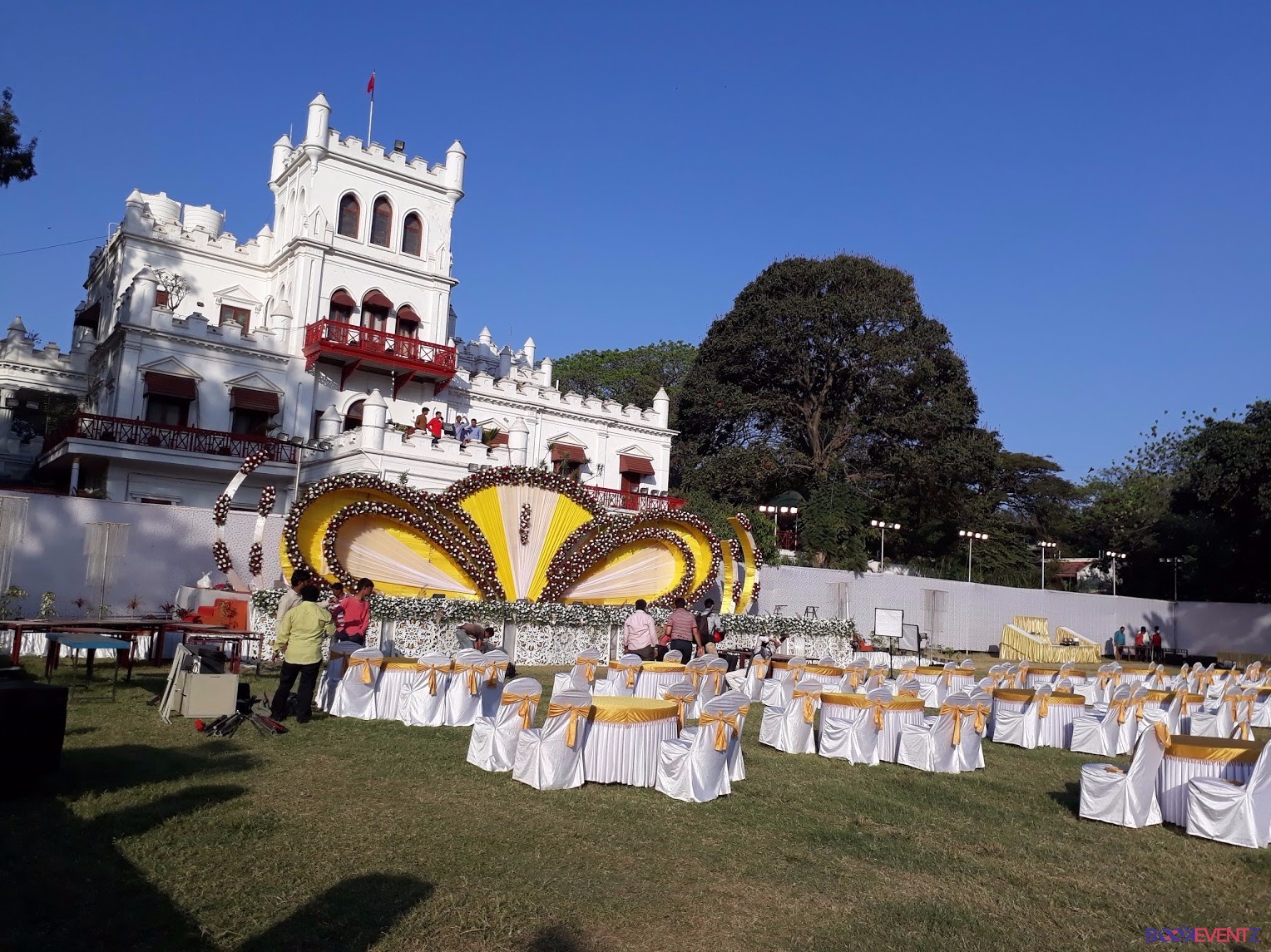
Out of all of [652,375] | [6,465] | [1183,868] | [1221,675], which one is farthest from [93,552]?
[652,375]

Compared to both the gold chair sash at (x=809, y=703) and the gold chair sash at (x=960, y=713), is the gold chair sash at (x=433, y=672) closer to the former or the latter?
the gold chair sash at (x=809, y=703)

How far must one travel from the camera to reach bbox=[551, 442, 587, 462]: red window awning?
32.7 meters

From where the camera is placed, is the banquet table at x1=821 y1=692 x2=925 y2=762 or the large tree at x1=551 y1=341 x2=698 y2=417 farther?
the large tree at x1=551 y1=341 x2=698 y2=417

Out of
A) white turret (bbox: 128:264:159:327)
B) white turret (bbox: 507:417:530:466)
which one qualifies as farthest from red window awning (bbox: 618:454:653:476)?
white turret (bbox: 128:264:159:327)

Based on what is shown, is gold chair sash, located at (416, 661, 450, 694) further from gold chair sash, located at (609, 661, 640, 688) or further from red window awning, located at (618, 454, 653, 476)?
red window awning, located at (618, 454, 653, 476)

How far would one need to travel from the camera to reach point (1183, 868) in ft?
22.6

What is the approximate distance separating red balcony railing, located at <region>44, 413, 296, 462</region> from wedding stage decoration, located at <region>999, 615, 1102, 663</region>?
22051mm

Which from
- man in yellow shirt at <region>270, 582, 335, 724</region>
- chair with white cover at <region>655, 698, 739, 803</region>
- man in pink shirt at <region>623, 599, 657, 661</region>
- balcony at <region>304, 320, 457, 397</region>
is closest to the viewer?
chair with white cover at <region>655, 698, 739, 803</region>

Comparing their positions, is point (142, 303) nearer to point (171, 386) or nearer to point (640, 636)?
point (171, 386)

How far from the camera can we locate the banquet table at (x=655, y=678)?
40.6 feet

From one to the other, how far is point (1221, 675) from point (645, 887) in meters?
17.2

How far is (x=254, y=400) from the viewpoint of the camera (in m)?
27.7

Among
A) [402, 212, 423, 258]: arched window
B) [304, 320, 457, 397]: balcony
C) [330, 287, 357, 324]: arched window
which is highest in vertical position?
[402, 212, 423, 258]: arched window

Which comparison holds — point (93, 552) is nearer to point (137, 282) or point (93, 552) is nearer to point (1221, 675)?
point (137, 282)
